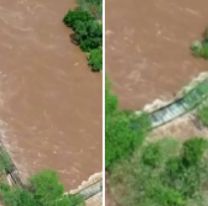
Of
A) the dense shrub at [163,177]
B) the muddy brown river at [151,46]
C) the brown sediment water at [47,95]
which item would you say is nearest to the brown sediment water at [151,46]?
the muddy brown river at [151,46]

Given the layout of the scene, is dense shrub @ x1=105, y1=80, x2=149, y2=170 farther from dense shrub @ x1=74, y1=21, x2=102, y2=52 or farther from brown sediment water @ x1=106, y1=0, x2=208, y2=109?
dense shrub @ x1=74, y1=21, x2=102, y2=52

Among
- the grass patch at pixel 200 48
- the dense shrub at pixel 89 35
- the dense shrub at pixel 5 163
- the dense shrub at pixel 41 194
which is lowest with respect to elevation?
the dense shrub at pixel 41 194

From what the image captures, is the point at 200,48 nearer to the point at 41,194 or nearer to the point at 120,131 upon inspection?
the point at 120,131

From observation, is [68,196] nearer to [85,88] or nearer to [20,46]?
[85,88]

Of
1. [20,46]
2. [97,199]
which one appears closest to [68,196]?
[97,199]

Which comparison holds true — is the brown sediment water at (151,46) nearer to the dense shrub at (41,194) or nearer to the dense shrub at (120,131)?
the dense shrub at (120,131)

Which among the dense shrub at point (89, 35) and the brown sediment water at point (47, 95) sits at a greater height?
the dense shrub at point (89, 35)

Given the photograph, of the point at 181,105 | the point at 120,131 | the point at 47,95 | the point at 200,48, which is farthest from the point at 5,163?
the point at 200,48
